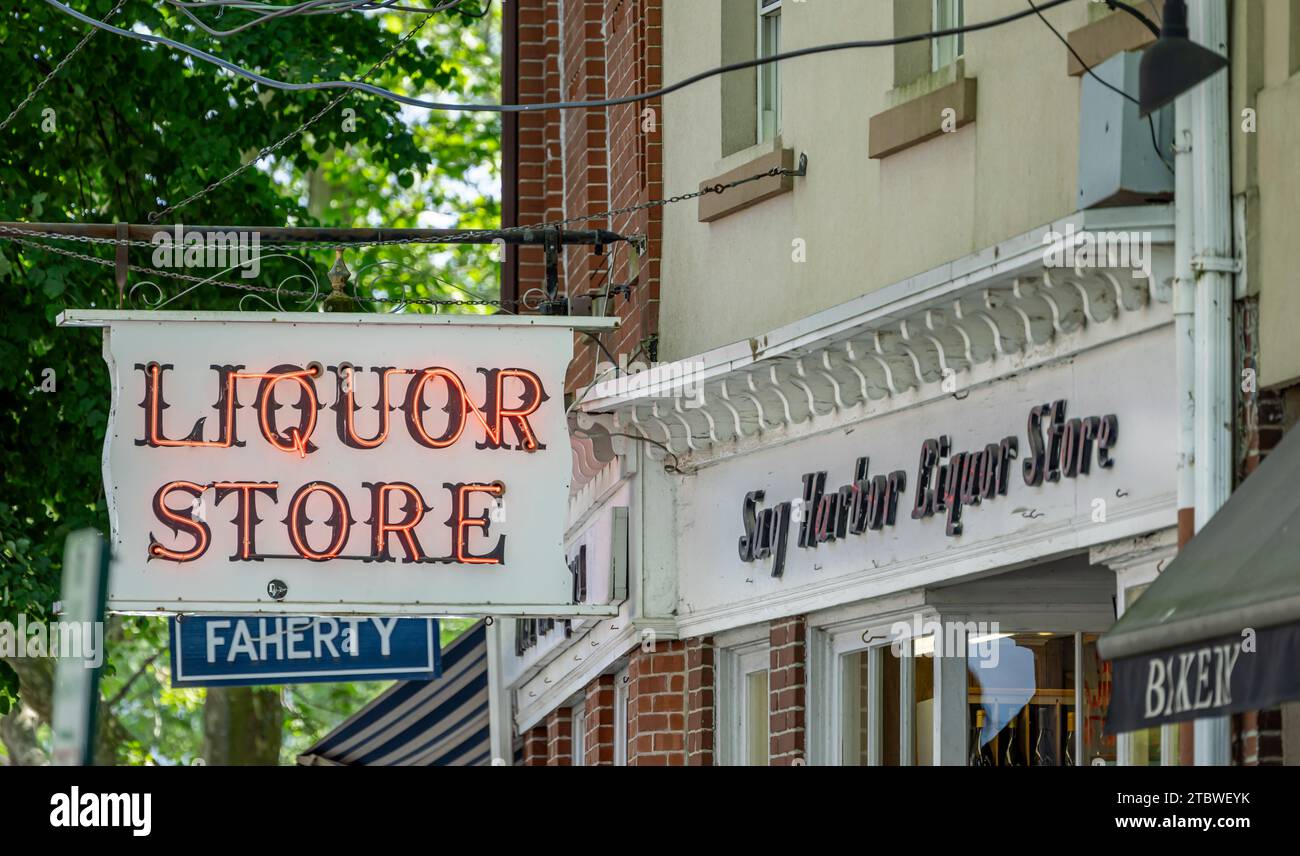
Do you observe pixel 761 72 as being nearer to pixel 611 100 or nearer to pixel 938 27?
pixel 938 27

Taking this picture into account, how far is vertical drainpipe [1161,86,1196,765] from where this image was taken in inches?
319

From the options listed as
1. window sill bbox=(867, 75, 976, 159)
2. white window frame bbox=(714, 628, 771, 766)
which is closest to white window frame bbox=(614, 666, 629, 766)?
white window frame bbox=(714, 628, 771, 766)

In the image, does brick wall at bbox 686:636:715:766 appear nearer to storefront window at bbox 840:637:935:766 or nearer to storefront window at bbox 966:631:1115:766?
storefront window at bbox 840:637:935:766

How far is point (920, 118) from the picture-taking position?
10.0 meters

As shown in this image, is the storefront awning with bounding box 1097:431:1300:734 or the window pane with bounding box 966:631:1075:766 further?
the window pane with bounding box 966:631:1075:766

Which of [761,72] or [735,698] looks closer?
[761,72]

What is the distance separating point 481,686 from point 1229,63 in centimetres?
1026

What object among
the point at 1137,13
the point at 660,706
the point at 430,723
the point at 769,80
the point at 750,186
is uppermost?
the point at 769,80

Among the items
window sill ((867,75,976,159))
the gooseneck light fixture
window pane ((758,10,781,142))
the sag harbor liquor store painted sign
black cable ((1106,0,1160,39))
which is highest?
window pane ((758,10,781,142))

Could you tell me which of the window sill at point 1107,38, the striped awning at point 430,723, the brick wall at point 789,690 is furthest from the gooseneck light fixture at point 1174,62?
the striped awning at point 430,723

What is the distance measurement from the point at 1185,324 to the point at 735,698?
4.77m

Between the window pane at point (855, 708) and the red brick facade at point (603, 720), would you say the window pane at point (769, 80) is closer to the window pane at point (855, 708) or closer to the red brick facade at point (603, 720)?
the window pane at point (855, 708)

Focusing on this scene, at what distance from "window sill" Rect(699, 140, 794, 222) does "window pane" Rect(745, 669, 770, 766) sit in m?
2.44

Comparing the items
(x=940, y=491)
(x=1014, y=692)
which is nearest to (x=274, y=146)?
(x=940, y=491)
